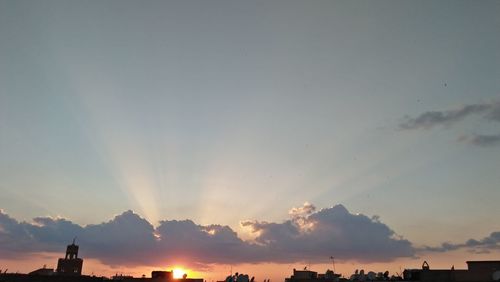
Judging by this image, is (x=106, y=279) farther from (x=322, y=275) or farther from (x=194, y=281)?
(x=322, y=275)

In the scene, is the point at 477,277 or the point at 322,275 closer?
the point at 477,277

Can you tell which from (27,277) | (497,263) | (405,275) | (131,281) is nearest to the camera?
(497,263)

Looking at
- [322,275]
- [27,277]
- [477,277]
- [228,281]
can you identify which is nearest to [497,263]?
[477,277]

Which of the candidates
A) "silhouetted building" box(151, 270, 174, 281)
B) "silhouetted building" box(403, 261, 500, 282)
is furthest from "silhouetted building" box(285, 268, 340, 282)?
"silhouetted building" box(151, 270, 174, 281)

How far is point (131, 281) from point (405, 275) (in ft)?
207

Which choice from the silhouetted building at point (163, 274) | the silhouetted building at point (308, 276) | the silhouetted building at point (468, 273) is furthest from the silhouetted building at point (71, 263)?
the silhouetted building at point (468, 273)

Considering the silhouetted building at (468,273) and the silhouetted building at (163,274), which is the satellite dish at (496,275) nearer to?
the silhouetted building at (468,273)

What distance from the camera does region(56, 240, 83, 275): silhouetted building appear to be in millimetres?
143625

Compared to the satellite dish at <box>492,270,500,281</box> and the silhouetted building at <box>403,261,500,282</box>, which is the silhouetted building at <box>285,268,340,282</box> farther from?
the satellite dish at <box>492,270,500,281</box>

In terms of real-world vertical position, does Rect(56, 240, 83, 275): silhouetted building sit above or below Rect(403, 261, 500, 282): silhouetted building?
above

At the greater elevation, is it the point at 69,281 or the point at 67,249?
the point at 67,249

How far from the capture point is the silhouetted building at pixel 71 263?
14362 cm

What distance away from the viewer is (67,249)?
14738 centimetres

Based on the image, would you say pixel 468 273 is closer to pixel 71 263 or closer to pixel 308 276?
pixel 308 276
